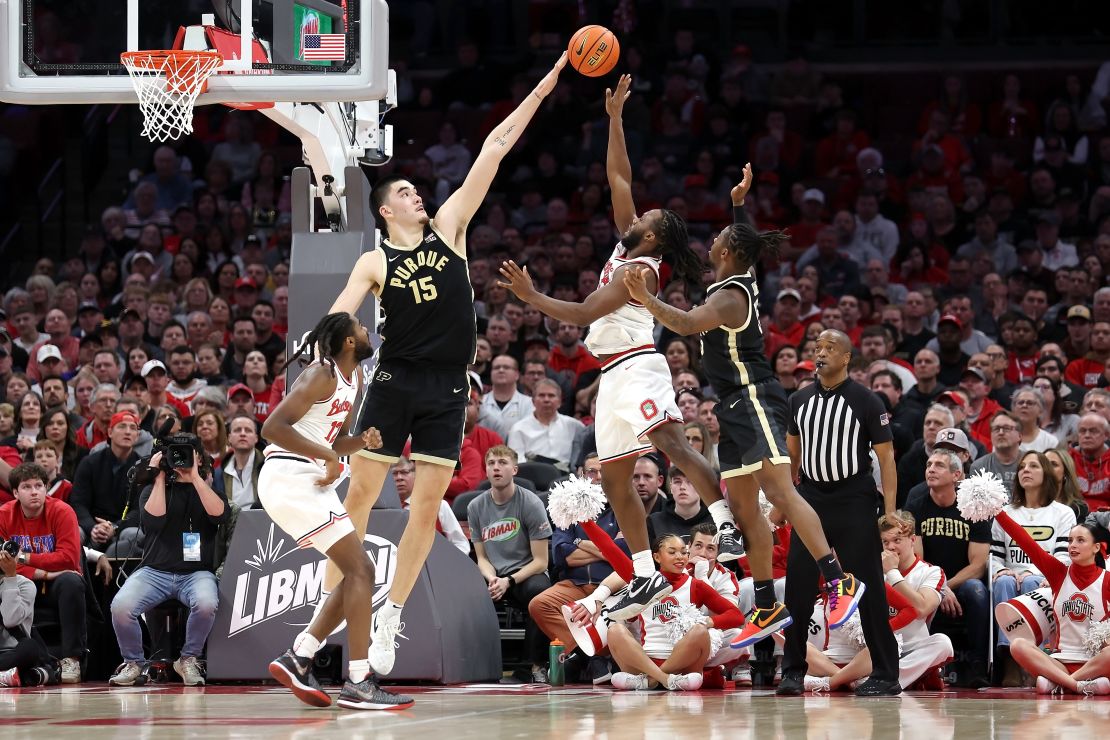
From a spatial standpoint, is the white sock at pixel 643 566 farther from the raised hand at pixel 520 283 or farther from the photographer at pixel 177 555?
the photographer at pixel 177 555

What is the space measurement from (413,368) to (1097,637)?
15.1ft

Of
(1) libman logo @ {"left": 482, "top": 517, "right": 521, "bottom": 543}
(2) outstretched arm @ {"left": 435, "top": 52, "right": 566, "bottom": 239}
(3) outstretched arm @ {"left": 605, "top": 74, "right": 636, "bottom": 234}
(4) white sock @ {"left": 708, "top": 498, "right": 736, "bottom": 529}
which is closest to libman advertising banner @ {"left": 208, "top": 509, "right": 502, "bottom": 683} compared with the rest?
(1) libman logo @ {"left": 482, "top": 517, "right": 521, "bottom": 543}

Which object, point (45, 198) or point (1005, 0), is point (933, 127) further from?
point (45, 198)

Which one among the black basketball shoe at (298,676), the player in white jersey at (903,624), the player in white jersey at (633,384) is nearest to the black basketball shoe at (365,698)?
the black basketball shoe at (298,676)

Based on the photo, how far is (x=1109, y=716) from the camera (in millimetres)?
7738

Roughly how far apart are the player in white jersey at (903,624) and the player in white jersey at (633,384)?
1.79 m

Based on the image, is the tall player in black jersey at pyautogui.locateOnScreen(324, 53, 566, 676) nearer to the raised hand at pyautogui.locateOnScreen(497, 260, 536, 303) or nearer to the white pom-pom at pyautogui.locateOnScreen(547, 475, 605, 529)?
the raised hand at pyautogui.locateOnScreen(497, 260, 536, 303)

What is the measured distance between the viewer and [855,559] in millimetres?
9461

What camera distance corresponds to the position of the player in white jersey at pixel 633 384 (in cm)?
855

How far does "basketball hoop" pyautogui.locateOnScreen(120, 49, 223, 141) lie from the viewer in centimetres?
929

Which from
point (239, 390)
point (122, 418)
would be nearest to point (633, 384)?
point (122, 418)

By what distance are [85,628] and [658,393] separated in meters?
5.15

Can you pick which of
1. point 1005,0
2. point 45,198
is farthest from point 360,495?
point 1005,0

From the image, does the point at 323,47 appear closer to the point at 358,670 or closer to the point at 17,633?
the point at 358,670
